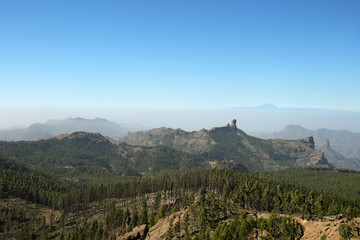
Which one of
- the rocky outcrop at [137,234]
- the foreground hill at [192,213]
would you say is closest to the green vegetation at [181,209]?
the foreground hill at [192,213]

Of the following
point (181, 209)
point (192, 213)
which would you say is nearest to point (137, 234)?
point (192, 213)

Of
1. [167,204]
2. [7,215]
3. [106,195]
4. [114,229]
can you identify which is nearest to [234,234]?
[167,204]

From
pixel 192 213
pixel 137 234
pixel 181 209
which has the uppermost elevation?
pixel 192 213

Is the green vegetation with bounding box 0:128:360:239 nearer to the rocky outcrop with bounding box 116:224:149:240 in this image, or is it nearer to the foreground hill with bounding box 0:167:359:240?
the foreground hill with bounding box 0:167:359:240

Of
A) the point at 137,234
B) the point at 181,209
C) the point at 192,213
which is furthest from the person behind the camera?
the point at 181,209

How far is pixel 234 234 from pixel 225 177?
304 feet

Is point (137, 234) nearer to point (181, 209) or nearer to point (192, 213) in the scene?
point (192, 213)

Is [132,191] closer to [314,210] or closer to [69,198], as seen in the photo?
[69,198]

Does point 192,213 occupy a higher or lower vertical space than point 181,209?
higher

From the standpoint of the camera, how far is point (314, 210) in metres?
100

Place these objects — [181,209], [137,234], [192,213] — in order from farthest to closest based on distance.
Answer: [181,209], [192,213], [137,234]

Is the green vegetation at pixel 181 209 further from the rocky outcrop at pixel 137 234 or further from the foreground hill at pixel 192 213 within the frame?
the rocky outcrop at pixel 137 234

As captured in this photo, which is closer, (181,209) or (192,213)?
(192,213)


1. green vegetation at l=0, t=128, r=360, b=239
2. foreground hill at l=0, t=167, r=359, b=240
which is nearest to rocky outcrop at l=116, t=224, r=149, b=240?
foreground hill at l=0, t=167, r=359, b=240
